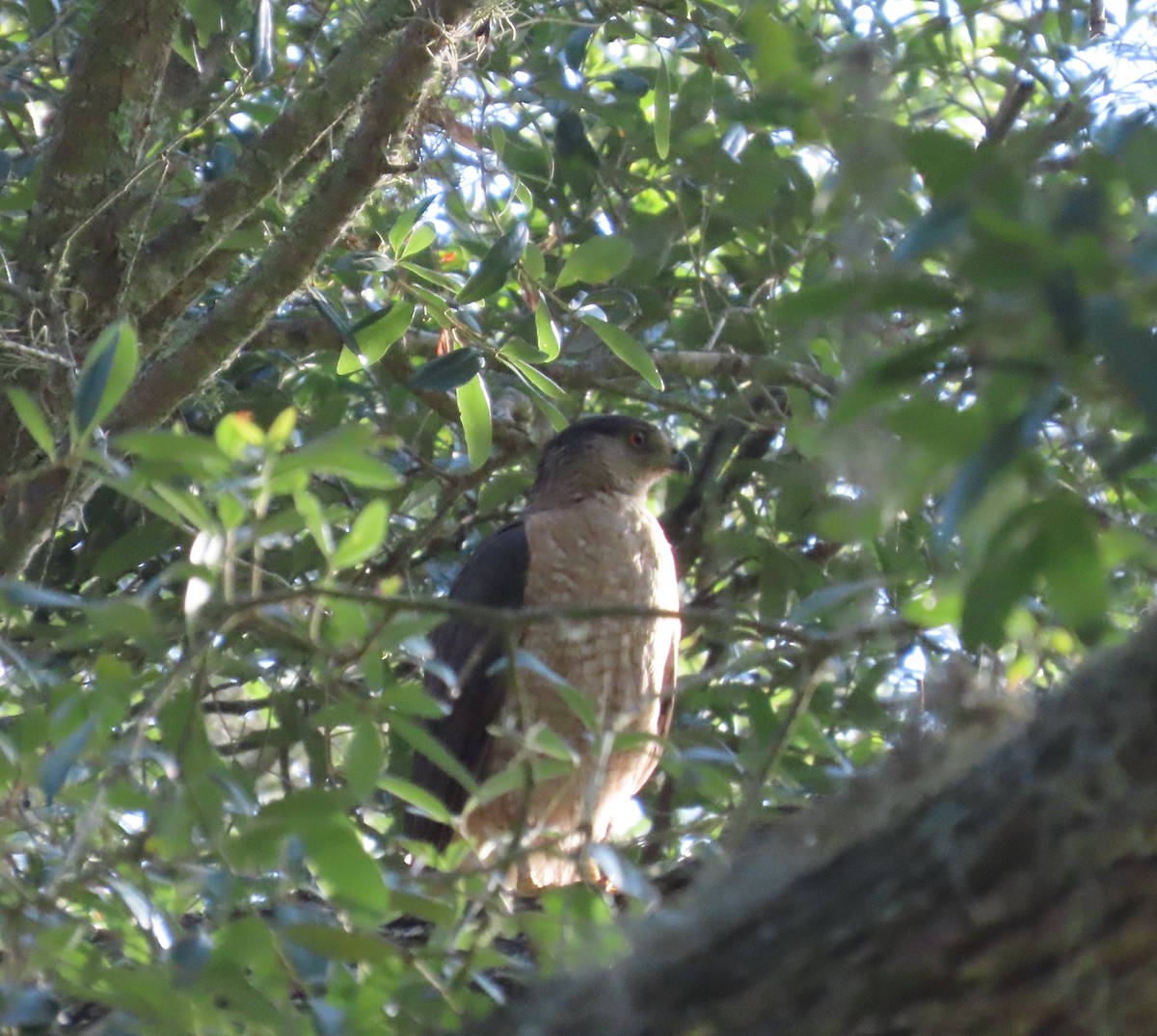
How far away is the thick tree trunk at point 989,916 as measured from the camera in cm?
135

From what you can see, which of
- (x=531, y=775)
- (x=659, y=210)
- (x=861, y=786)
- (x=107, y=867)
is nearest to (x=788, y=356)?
(x=531, y=775)

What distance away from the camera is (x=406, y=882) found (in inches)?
84.6

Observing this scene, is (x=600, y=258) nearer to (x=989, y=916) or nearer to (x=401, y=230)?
(x=401, y=230)

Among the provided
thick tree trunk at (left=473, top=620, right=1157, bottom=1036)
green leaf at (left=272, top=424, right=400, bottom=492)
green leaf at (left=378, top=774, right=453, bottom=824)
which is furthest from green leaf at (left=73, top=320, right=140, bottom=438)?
thick tree trunk at (left=473, top=620, right=1157, bottom=1036)

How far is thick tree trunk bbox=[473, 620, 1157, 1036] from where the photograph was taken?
4.43 feet

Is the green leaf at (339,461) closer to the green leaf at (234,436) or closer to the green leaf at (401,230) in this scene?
the green leaf at (234,436)

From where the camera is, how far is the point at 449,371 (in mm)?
3619

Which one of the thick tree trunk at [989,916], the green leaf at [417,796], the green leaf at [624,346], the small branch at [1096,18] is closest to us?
the thick tree trunk at [989,916]

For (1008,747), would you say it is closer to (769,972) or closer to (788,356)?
(769,972)

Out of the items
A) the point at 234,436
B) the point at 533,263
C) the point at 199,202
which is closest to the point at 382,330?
the point at 533,263

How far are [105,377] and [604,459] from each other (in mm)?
3329

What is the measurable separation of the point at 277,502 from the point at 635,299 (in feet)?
4.26

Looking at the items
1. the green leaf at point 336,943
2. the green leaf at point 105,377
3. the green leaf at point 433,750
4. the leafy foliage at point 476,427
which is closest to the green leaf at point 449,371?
the leafy foliage at point 476,427

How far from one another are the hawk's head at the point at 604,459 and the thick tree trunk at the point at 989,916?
12.4ft
